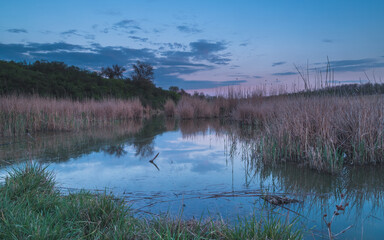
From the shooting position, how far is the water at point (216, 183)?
7.86 feet

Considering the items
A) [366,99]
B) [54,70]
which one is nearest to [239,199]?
[366,99]

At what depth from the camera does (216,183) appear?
11.1 feet

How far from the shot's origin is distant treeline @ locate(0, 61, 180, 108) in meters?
22.8

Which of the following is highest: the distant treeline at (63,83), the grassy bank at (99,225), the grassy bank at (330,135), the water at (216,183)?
the distant treeline at (63,83)

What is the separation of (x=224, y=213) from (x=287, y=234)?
826mm

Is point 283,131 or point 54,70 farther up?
point 54,70

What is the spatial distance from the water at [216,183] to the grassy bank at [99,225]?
130mm

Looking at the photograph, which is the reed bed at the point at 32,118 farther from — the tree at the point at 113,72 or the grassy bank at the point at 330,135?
the tree at the point at 113,72

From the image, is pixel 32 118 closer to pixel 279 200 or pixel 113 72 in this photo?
pixel 279 200

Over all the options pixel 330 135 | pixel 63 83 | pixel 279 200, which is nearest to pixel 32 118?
pixel 279 200

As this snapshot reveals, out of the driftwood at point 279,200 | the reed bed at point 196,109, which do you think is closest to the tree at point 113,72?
the reed bed at point 196,109

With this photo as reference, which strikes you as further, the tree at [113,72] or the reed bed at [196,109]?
the tree at [113,72]

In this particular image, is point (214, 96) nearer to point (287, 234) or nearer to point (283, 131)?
point (283, 131)

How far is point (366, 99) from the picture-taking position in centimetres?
455
